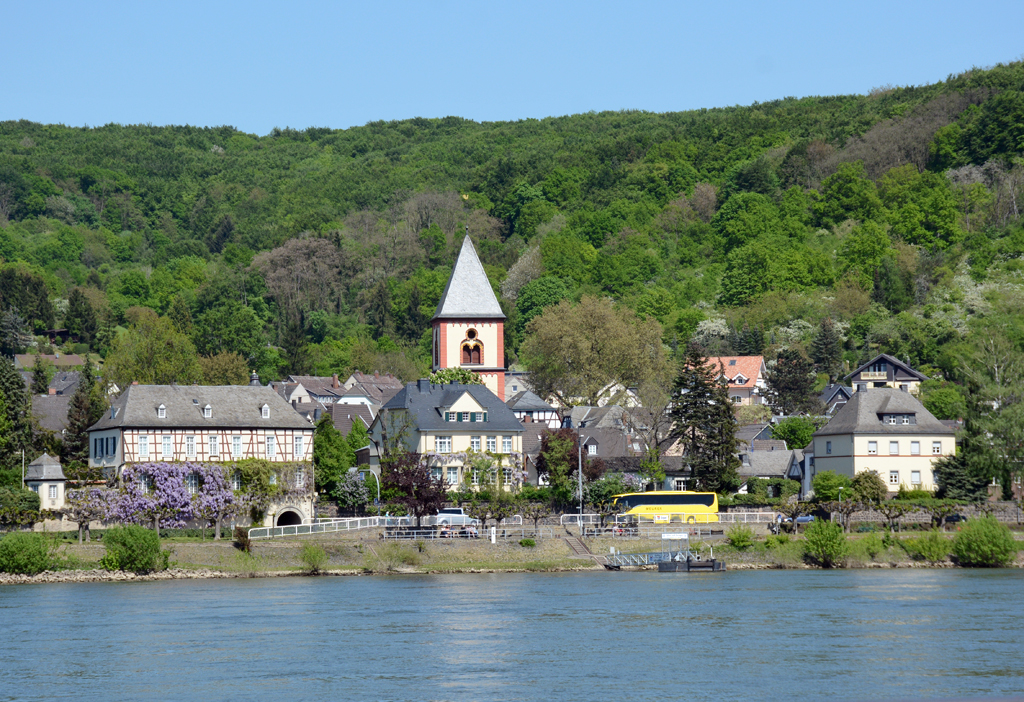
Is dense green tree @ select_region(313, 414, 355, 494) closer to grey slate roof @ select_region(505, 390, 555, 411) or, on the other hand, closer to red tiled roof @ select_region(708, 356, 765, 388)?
grey slate roof @ select_region(505, 390, 555, 411)

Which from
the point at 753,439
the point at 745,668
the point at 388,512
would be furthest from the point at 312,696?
the point at 753,439

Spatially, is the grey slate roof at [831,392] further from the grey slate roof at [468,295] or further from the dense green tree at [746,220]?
the dense green tree at [746,220]

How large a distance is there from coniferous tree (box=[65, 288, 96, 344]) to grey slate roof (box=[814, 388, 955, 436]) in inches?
3449

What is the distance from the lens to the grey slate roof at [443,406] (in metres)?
79.2

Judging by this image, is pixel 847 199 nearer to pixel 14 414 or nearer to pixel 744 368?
pixel 744 368

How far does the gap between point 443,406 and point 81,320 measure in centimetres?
7605

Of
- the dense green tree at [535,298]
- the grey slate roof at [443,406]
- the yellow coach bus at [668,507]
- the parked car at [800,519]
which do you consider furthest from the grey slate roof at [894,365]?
the dense green tree at [535,298]

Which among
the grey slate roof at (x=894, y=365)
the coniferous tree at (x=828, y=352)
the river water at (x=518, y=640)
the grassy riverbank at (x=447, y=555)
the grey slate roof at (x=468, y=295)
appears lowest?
the river water at (x=518, y=640)

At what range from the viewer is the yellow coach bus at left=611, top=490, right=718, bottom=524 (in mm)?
70688

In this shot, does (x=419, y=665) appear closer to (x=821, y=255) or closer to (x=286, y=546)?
(x=286, y=546)

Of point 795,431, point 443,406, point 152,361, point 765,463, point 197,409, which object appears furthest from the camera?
point 152,361

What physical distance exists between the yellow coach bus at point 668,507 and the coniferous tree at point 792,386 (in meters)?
37.7

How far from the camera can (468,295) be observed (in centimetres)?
10325

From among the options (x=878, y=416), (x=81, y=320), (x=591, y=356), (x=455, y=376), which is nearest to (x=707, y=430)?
(x=878, y=416)
